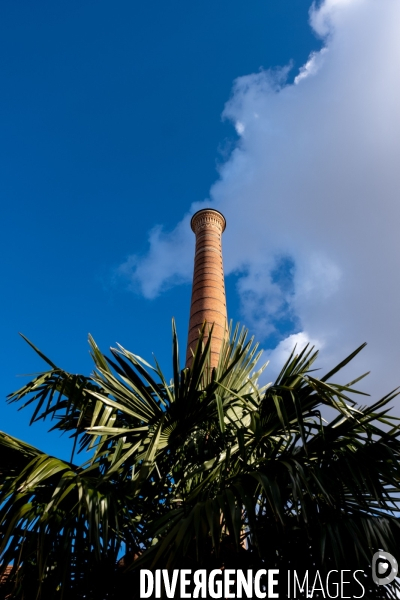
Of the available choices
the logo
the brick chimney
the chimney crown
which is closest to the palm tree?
the logo

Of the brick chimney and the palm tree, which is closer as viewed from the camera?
the palm tree

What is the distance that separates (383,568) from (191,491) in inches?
54.7

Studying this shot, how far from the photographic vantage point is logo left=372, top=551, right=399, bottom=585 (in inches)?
124

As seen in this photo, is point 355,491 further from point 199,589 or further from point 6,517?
point 6,517

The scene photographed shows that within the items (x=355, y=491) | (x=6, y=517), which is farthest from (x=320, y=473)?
(x=6, y=517)

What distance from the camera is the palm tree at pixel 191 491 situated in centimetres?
312

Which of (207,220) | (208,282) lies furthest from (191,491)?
(207,220)

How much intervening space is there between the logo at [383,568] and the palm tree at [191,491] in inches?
2.5

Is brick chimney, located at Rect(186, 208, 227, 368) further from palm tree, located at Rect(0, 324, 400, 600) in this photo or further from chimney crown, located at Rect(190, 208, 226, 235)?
palm tree, located at Rect(0, 324, 400, 600)

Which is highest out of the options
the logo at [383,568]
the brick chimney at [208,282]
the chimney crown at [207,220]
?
the chimney crown at [207,220]

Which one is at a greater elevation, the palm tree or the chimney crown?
the chimney crown

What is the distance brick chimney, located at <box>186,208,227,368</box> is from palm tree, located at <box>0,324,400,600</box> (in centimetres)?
432

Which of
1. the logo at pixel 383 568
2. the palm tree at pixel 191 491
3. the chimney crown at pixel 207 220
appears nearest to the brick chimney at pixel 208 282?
the chimney crown at pixel 207 220

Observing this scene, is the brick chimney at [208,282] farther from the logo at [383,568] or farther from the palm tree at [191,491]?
the logo at [383,568]
